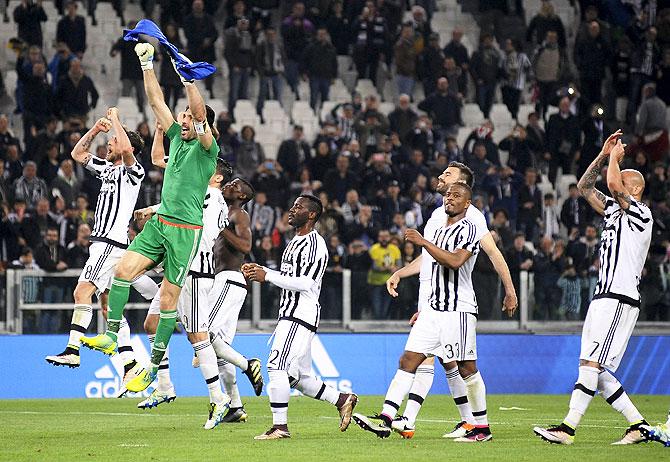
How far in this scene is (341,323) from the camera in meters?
21.8

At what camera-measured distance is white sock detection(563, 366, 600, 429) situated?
1248 cm

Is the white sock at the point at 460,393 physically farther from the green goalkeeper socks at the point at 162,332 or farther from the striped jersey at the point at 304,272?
the green goalkeeper socks at the point at 162,332

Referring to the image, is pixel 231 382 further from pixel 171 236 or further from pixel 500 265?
pixel 500 265

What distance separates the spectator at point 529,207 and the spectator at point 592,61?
14.0 feet

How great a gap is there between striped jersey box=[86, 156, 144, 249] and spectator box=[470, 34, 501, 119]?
15.9m

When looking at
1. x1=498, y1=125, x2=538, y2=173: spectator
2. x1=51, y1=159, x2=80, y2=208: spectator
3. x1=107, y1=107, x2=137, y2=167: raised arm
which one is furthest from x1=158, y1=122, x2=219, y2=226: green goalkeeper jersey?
x1=498, y1=125, x2=538, y2=173: spectator

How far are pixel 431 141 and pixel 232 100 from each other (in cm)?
444

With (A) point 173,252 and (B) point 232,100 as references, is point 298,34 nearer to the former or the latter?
(B) point 232,100

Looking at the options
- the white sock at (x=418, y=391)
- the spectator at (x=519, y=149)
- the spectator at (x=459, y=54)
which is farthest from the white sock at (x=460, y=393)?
the spectator at (x=459, y=54)

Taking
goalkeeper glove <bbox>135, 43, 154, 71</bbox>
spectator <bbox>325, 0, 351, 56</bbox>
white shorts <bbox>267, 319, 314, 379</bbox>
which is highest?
spectator <bbox>325, 0, 351, 56</bbox>

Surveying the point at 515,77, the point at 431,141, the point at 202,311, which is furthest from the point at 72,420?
the point at 515,77

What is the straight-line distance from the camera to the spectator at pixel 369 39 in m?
30.0

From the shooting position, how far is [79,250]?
2203cm

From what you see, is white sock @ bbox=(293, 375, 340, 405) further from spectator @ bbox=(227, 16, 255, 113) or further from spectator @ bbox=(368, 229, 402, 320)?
spectator @ bbox=(227, 16, 255, 113)
